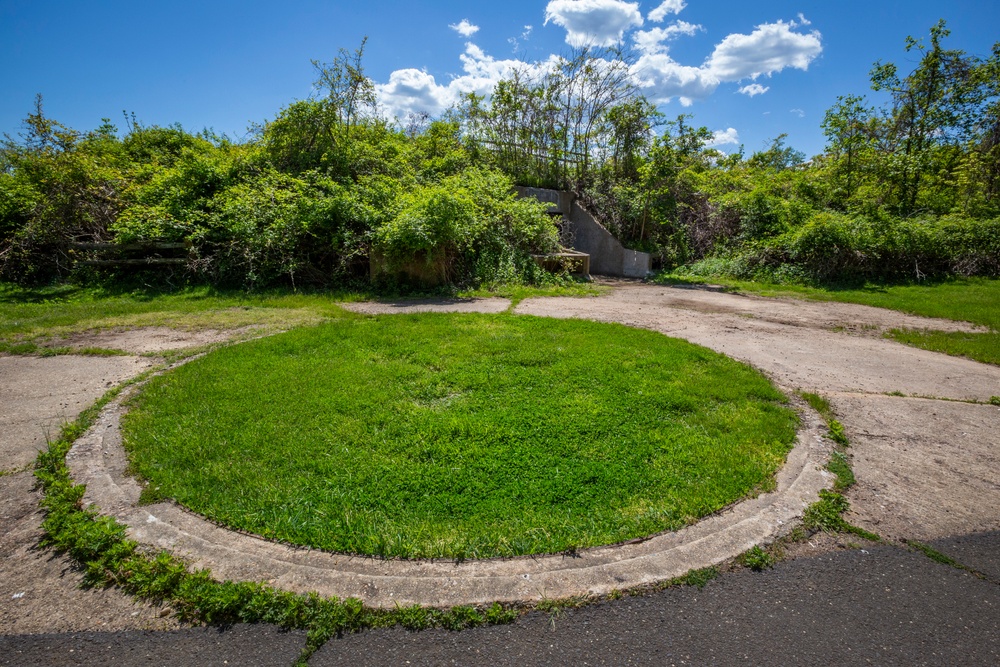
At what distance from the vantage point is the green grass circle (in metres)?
2.64

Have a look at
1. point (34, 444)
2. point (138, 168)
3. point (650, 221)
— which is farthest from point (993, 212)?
point (138, 168)

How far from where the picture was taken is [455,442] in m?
3.45

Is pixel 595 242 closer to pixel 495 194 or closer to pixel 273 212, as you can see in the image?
pixel 495 194

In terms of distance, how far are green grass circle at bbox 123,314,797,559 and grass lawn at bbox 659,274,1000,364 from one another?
3.69 meters

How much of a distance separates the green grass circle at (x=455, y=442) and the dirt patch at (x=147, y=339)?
976 mm

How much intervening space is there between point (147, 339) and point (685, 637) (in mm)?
6989

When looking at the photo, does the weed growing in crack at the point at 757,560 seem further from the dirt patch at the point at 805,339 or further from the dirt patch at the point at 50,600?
the dirt patch at the point at 805,339

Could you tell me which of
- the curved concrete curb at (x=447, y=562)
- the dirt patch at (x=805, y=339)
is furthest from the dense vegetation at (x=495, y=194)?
the curved concrete curb at (x=447, y=562)

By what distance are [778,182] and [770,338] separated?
11.9 m

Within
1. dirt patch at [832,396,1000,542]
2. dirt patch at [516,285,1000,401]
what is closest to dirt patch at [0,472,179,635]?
dirt patch at [832,396,1000,542]

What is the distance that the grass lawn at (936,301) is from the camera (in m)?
6.56

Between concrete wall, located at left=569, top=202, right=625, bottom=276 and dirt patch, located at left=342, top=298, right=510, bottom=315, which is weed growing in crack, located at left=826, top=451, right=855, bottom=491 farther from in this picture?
concrete wall, located at left=569, top=202, right=625, bottom=276

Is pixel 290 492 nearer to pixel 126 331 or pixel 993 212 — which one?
pixel 126 331

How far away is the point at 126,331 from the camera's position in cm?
661
